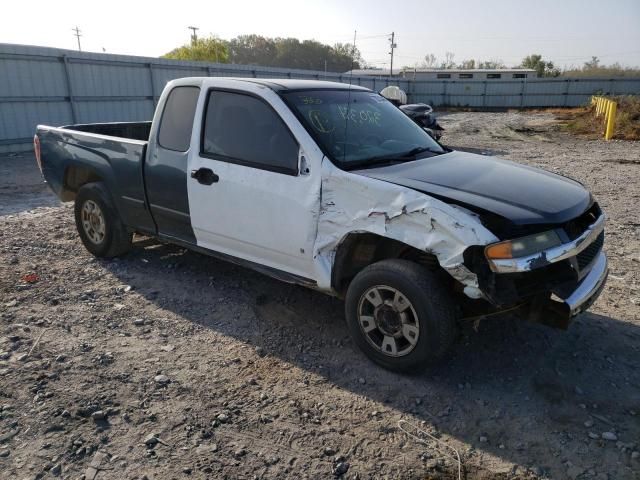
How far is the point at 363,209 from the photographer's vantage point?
10.8ft

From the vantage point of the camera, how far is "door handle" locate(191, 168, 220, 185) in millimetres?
4039

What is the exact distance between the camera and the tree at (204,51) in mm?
62312

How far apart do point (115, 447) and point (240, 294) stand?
208cm

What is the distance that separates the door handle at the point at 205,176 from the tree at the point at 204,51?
6222 centimetres

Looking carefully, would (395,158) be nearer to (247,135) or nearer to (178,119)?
(247,135)

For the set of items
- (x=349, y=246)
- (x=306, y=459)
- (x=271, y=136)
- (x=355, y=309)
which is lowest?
(x=306, y=459)

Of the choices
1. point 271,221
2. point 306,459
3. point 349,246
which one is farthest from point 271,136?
point 306,459

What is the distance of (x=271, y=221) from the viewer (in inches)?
148

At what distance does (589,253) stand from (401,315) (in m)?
1.35

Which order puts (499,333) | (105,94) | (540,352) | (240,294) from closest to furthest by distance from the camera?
(540,352) < (499,333) < (240,294) < (105,94)

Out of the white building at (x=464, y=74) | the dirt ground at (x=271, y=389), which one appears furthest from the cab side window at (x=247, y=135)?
the white building at (x=464, y=74)

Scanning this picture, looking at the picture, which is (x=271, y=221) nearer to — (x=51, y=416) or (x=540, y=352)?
(x=51, y=416)

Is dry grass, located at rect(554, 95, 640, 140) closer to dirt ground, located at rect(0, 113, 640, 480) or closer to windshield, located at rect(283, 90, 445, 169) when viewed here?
dirt ground, located at rect(0, 113, 640, 480)

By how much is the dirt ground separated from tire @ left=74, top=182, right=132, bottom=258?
329 millimetres
